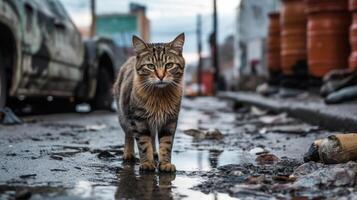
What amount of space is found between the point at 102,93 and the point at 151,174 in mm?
8312

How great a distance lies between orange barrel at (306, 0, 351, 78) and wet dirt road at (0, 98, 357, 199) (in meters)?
4.17

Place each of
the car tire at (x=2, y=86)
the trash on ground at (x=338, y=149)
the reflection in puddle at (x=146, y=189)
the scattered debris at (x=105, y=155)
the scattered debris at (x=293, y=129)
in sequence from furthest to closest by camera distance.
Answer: the car tire at (x=2, y=86), the scattered debris at (x=293, y=129), the scattered debris at (x=105, y=155), the trash on ground at (x=338, y=149), the reflection in puddle at (x=146, y=189)

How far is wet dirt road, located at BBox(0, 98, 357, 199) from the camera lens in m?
3.36

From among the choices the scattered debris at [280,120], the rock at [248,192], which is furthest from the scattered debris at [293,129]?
the rock at [248,192]

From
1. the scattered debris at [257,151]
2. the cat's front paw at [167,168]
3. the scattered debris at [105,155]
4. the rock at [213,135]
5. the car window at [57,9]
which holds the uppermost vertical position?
the car window at [57,9]

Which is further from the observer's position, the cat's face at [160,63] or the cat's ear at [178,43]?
the cat's ear at [178,43]

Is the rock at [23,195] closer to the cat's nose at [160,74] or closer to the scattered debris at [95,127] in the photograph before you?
the cat's nose at [160,74]

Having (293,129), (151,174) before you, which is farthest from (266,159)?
(293,129)

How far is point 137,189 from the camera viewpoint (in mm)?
3498

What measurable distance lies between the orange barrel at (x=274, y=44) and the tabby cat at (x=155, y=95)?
39.5 ft

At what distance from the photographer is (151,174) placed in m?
4.10

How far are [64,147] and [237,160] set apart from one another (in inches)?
62.5

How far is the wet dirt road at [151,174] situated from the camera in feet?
11.0

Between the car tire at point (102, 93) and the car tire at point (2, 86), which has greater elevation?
the car tire at point (2, 86)
